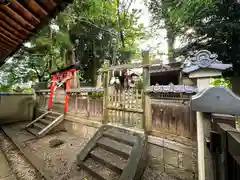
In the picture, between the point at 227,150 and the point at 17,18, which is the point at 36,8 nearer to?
the point at 17,18

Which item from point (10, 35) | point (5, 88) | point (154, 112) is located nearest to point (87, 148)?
point (154, 112)

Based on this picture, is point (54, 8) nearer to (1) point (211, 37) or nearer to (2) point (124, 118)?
(2) point (124, 118)

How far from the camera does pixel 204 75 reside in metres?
2.35

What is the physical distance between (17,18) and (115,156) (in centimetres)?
328

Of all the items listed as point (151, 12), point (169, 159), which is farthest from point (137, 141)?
point (151, 12)

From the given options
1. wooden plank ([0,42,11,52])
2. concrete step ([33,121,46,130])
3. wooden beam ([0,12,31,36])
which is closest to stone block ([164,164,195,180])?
wooden beam ([0,12,31,36])

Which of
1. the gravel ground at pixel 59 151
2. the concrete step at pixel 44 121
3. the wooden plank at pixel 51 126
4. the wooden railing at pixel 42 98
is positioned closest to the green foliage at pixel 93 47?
the wooden railing at pixel 42 98

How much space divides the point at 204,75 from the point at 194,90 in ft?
1.40

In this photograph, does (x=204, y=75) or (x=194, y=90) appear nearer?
(x=204, y=75)

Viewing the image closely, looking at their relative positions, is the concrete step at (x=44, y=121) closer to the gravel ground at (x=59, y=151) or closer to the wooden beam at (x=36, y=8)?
the gravel ground at (x=59, y=151)

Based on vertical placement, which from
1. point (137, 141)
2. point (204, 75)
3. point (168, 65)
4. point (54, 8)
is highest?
point (168, 65)

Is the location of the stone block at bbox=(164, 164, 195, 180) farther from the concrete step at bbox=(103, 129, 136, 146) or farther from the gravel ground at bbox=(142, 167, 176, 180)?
the concrete step at bbox=(103, 129, 136, 146)

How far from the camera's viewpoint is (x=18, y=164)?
12.3ft

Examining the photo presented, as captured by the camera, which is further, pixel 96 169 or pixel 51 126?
pixel 51 126
